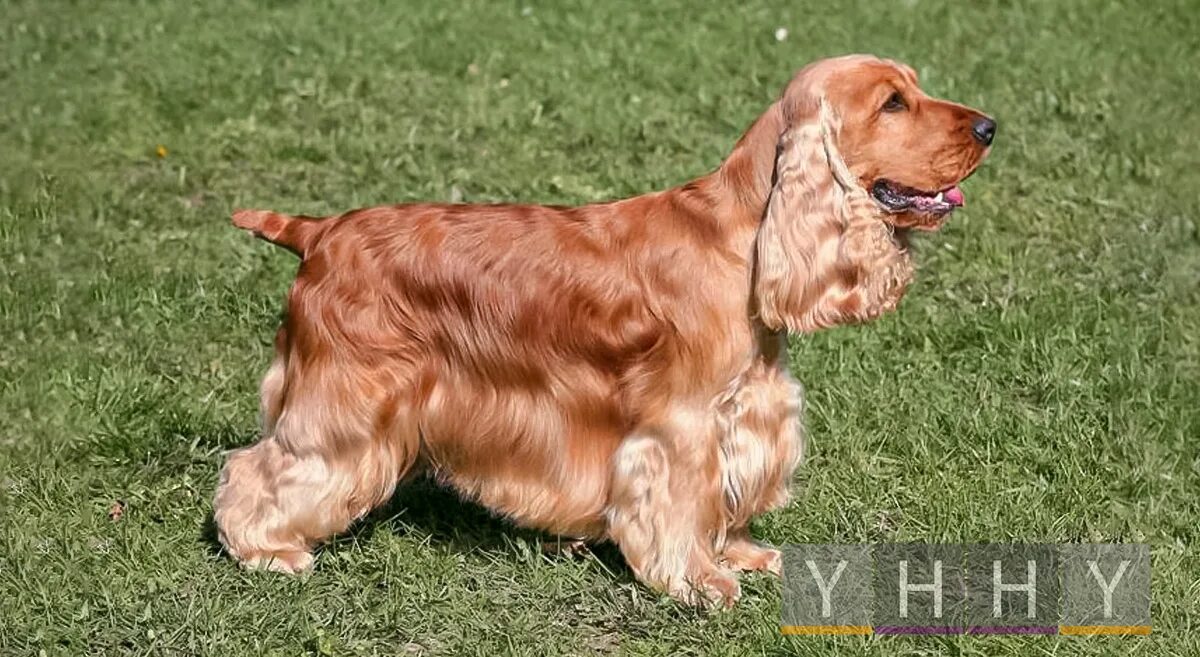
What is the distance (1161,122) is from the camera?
29.4ft

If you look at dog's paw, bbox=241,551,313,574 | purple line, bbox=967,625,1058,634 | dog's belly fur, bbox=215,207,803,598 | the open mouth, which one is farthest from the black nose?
dog's paw, bbox=241,551,313,574

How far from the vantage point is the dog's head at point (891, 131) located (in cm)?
434

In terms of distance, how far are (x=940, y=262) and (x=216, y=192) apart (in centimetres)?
367

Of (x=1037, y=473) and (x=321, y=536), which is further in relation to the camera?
(x=1037, y=473)

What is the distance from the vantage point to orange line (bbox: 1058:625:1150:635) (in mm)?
4430

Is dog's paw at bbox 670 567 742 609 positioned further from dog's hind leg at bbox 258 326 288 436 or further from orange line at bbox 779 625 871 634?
dog's hind leg at bbox 258 326 288 436

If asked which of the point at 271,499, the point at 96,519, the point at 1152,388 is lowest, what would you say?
the point at 96,519

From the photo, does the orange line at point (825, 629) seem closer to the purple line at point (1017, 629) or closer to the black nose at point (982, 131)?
the purple line at point (1017, 629)

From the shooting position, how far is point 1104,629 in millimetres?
4449

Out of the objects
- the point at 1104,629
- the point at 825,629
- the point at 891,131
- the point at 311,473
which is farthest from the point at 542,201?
the point at 1104,629

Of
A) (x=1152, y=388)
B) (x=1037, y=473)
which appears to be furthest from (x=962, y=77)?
(x=1037, y=473)

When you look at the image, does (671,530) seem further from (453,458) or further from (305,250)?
(305,250)

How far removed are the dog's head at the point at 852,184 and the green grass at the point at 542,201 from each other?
0.95 m

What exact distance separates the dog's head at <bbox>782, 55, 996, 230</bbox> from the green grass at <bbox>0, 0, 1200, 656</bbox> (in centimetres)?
115
